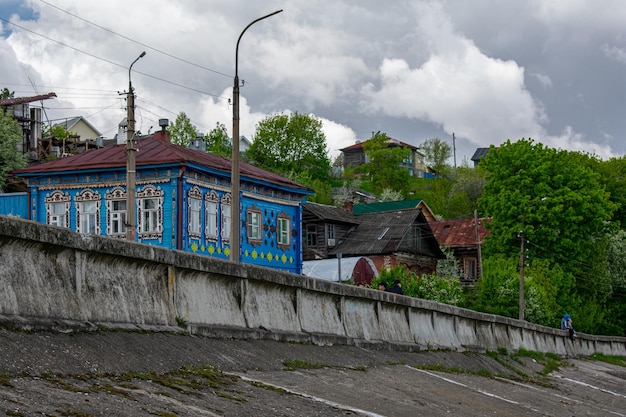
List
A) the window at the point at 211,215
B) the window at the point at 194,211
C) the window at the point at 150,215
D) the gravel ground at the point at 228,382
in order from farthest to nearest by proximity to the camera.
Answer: the window at the point at 211,215
the window at the point at 194,211
the window at the point at 150,215
the gravel ground at the point at 228,382

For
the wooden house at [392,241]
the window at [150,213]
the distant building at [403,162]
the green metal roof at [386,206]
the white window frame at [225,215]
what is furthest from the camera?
the distant building at [403,162]

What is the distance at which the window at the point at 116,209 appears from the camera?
125ft

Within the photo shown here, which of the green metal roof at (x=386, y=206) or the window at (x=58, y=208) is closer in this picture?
the window at (x=58, y=208)

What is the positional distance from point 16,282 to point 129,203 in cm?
1756

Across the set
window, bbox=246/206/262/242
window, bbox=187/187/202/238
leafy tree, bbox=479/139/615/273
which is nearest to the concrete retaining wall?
window, bbox=187/187/202/238

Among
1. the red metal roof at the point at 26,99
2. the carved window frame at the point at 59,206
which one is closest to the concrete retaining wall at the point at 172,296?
the carved window frame at the point at 59,206

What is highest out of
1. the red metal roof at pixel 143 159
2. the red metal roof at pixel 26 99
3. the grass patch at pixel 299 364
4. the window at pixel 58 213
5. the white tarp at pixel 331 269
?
the red metal roof at pixel 26 99

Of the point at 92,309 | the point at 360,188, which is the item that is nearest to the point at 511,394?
the point at 92,309

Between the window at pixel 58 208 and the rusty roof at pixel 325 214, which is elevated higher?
the rusty roof at pixel 325 214

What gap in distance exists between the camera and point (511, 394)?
46.6ft

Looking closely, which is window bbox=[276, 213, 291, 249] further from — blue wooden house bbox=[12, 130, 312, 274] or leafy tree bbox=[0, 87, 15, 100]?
leafy tree bbox=[0, 87, 15, 100]

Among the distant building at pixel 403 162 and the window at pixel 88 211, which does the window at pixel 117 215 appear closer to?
the window at pixel 88 211

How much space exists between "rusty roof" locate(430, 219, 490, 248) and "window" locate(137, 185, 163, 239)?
39220 millimetres

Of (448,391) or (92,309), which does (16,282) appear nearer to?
(92,309)
